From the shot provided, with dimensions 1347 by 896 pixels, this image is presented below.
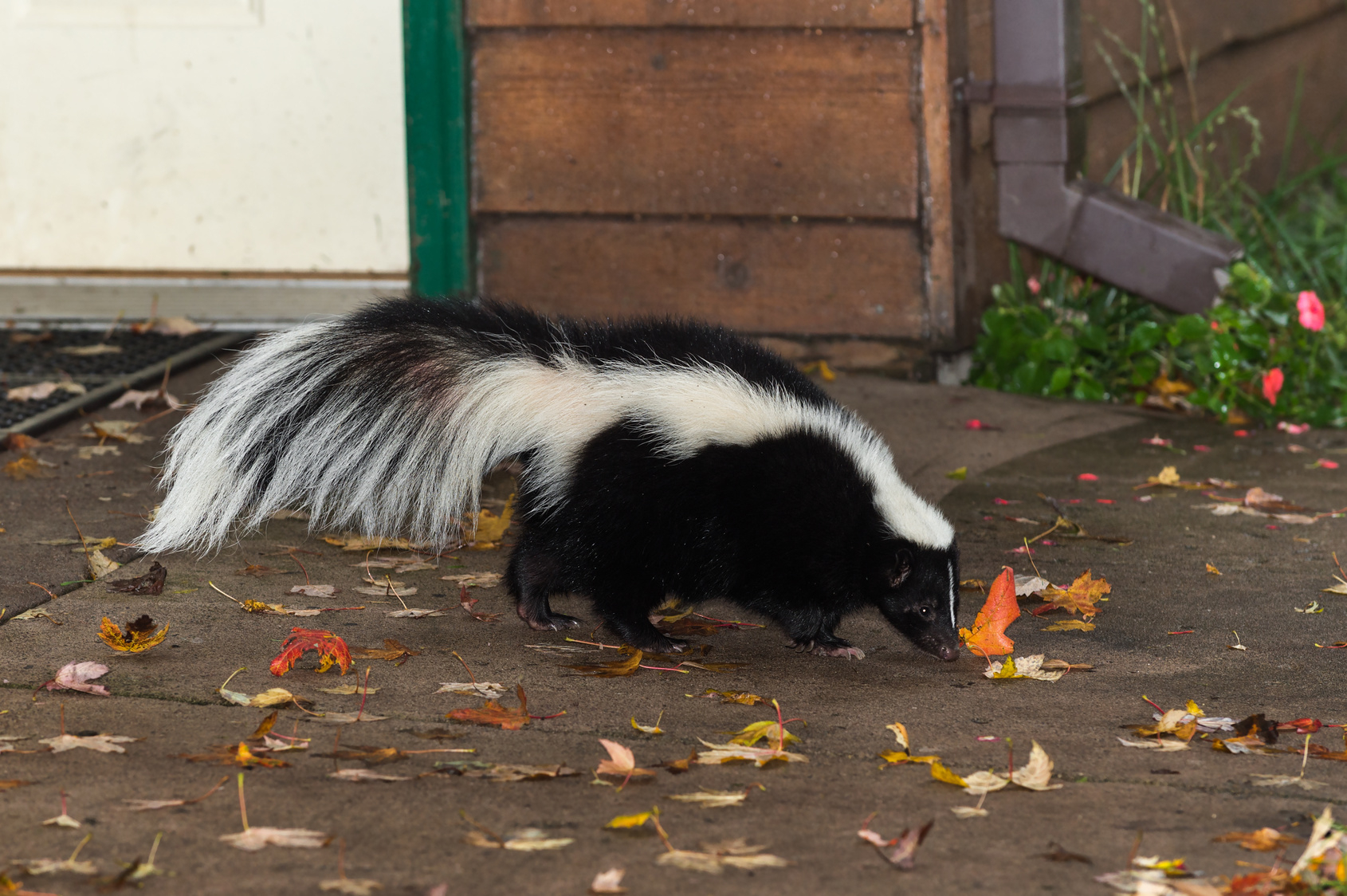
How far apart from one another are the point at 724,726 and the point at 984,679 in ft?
2.20

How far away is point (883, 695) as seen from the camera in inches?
119

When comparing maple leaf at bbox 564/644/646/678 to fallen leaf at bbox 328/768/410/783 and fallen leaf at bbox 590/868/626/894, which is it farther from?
fallen leaf at bbox 590/868/626/894

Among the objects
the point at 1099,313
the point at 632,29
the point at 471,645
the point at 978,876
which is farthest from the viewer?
the point at 1099,313

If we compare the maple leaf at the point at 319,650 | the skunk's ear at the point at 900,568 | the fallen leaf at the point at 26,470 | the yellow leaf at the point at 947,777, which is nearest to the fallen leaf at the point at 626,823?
the yellow leaf at the point at 947,777

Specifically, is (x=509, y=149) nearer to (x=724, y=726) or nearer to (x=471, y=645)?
(x=471, y=645)

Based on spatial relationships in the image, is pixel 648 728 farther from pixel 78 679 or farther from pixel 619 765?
pixel 78 679

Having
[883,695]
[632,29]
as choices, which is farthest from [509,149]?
[883,695]

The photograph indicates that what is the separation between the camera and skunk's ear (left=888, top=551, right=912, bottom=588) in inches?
131

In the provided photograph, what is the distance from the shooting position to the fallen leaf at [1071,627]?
133 inches

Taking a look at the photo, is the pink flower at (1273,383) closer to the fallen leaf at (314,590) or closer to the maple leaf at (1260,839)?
the maple leaf at (1260,839)

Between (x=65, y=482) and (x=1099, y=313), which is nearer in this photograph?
(x=65, y=482)

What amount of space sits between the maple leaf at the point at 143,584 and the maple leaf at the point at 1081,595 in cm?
216

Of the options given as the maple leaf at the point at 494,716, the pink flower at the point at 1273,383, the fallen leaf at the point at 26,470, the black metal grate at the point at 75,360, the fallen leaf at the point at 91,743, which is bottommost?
the maple leaf at the point at 494,716

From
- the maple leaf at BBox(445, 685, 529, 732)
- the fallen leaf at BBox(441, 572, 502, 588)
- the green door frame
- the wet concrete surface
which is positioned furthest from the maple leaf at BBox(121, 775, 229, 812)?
the green door frame
